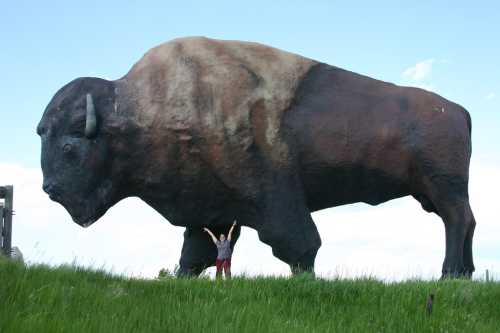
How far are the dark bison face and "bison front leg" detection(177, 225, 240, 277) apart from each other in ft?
4.59

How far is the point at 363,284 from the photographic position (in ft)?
20.5

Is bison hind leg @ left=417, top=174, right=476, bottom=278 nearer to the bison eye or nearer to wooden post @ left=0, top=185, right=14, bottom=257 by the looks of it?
the bison eye

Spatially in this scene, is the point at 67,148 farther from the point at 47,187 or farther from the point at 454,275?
the point at 454,275

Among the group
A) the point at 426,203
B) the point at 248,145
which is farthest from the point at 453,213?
the point at 248,145

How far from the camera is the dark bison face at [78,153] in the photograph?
24.7 ft

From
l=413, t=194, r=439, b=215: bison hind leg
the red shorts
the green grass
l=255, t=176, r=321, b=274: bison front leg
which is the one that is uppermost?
l=413, t=194, r=439, b=215: bison hind leg

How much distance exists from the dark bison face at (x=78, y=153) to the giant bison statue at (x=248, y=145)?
1 cm

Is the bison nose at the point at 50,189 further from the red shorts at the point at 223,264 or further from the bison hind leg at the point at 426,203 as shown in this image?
the bison hind leg at the point at 426,203

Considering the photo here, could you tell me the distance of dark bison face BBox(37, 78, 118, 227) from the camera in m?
7.52

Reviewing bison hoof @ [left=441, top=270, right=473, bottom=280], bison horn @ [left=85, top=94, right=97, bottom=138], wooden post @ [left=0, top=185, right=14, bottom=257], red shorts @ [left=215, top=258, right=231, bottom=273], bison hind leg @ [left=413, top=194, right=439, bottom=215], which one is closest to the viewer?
bison horn @ [left=85, top=94, right=97, bottom=138]

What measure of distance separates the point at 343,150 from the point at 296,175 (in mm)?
607

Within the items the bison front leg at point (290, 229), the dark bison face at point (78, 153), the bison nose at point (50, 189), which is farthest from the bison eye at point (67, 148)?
the bison front leg at point (290, 229)

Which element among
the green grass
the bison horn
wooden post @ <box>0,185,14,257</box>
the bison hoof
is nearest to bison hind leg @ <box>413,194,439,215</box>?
the bison hoof

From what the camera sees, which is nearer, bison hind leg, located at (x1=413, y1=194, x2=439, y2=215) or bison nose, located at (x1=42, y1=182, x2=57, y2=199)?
bison nose, located at (x1=42, y1=182, x2=57, y2=199)
